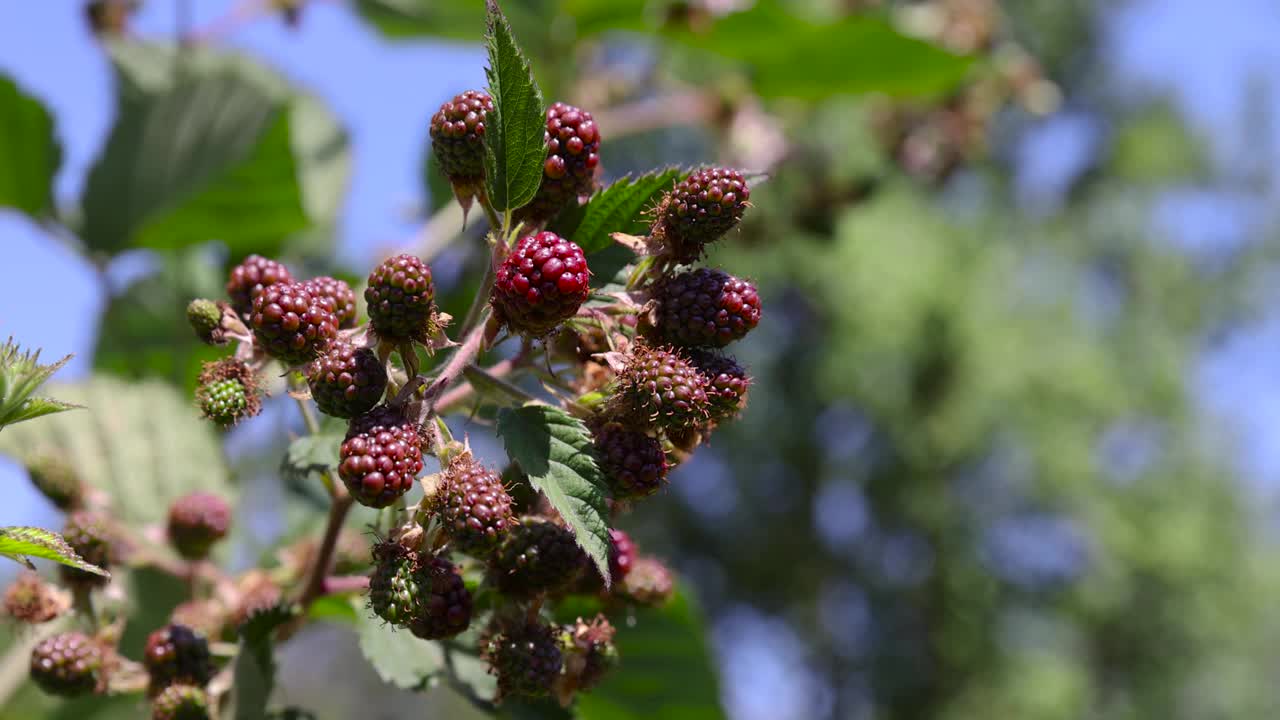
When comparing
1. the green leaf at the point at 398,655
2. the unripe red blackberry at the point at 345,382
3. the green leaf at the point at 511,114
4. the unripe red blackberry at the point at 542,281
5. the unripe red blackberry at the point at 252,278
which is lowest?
the green leaf at the point at 398,655

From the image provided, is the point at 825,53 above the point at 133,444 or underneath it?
above

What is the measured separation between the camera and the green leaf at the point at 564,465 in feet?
2.94

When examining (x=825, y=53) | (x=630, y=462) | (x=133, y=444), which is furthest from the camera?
(x=825, y=53)

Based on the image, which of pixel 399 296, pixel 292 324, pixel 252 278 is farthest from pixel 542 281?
pixel 252 278

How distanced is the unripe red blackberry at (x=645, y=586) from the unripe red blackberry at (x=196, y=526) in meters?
0.56

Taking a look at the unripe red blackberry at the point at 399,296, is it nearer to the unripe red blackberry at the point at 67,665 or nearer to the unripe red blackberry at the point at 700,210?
the unripe red blackberry at the point at 700,210

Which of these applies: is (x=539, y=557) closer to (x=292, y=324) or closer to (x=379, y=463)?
(x=379, y=463)

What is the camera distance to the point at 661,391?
90cm

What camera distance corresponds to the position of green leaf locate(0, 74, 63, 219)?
6.91 feet

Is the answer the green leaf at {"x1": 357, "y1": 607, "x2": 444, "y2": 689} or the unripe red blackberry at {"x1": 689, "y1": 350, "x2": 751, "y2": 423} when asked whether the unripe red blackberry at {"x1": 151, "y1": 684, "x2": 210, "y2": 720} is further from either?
the unripe red blackberry at {"x1": 689, "y1": 350, "x2": 751, "y2": 423}

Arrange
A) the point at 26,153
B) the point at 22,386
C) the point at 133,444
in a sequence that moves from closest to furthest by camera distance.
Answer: the point at 22,386 < the point at 133,444 < the point at 26,153

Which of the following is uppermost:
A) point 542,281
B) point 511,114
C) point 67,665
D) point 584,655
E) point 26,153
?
point 26,153

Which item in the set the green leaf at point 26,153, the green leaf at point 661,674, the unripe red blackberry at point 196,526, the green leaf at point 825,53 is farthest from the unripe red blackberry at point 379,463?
the green leaf at point 825,53

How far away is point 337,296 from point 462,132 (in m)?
0.19
